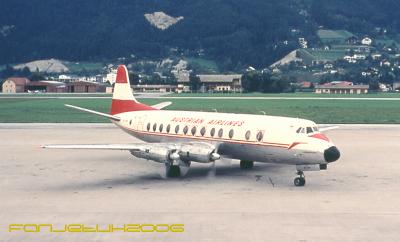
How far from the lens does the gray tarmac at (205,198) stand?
2314cm

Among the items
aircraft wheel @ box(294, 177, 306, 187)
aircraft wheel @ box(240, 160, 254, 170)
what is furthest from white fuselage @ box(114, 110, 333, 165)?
aircraft wheel @ box(240, 160, 254, 170)

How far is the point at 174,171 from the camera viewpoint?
34.3m

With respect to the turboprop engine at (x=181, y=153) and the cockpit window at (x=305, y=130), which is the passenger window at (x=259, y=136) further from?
the turboprop engine at (x=181, y=153)

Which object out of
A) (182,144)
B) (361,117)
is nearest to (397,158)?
(182,144)

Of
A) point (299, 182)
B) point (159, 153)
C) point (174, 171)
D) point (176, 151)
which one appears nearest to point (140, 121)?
point (174, 171)

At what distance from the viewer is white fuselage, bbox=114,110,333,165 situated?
3170 centimetres

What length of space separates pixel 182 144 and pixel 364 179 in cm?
971

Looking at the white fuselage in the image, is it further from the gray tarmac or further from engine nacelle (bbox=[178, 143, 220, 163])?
engine nacelle (bbox=[178, 143, 220, 163])

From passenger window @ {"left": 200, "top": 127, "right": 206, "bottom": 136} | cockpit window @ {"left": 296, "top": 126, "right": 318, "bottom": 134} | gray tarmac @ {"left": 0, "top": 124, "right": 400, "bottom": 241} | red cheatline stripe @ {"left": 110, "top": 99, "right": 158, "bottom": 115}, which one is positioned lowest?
gray tarmac @ {"left": 0, "top": 124, "right": 400, "bottom": 241}

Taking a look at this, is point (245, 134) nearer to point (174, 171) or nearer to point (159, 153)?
point (174, 171)

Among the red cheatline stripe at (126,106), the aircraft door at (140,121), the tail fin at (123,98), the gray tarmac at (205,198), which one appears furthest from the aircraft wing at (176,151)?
the tail fin at (123,98)

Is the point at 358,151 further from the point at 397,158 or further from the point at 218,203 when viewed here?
the point at 218,203

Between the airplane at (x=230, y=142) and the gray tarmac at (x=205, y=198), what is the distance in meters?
1.24

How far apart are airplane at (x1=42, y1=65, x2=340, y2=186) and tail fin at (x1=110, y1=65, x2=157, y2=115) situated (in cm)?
358
